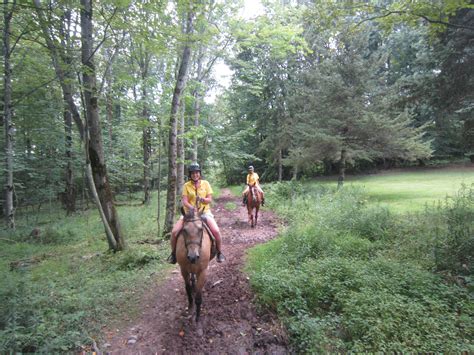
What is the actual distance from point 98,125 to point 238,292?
606cm

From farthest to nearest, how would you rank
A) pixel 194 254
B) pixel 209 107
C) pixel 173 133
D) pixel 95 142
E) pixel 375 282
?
pixel 209 107, pixel 173 133, pixel 95 142, pixel 375 282, pixel 194 254

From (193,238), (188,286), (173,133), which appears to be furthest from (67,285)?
(173,133)

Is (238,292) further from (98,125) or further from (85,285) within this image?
(98,125)

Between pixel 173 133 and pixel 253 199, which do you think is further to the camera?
pixel 253 199

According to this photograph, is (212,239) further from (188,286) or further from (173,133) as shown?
(173,133)

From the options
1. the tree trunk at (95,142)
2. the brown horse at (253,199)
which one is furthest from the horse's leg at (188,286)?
the brown horse at (253,199)

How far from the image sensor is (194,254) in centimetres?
397

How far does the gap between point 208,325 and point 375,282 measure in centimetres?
306

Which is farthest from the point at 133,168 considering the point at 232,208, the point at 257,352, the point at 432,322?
the point at 432,322

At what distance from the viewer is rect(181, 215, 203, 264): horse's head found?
3995mm

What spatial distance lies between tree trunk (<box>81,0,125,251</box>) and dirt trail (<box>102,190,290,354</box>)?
2.81 metres

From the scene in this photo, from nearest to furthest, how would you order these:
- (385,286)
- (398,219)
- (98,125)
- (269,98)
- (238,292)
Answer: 1. (385,286)
2. (238,292)
3. (98,125)
4. (398,219)
5. (269,98)

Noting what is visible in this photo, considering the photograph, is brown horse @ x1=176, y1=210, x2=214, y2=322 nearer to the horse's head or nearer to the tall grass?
the horse's head

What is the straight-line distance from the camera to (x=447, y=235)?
5.74 m
